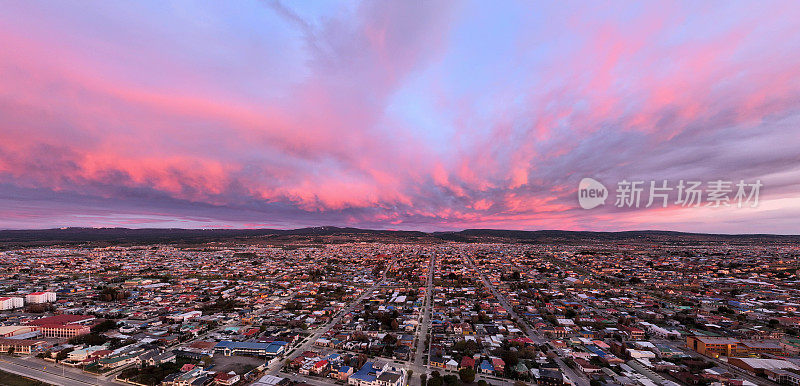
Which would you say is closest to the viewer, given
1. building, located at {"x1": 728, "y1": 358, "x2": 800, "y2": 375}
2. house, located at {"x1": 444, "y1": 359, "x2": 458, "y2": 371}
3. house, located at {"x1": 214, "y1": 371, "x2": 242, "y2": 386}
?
house, located at {"x1": 214, "y1": 371, "x2": 242, "y2": 386}

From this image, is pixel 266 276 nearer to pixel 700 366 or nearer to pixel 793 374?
pixel 700 366

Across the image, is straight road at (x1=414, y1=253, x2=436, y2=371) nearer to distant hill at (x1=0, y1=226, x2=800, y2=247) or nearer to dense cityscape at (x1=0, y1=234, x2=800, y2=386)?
dense cityscape at (x1=0, y1=234, x2=800, y2=386)

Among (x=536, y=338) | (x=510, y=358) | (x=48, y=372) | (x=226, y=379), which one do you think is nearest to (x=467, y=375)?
(x=510, y=358)

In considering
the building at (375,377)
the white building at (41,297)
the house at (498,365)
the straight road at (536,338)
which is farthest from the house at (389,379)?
the white building at (41,297)

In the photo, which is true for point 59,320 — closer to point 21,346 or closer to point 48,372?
point 21,346

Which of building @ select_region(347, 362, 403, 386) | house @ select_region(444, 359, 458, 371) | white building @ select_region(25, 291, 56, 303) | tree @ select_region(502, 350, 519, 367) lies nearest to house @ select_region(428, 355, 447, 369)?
house @ select_region(444, 359, 458, 371)

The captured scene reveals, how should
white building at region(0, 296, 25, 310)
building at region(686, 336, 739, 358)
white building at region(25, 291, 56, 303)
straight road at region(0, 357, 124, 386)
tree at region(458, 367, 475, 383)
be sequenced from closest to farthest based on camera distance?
1. straight road at region(0, 357, 124, 386)
2. tree at region(458, 367, 475, 383)
3. building at region(686, 336, 739, 358)
4. white building at region(0, 296, 25, 310)
5. white building at region(25, 291, 56, 303)
